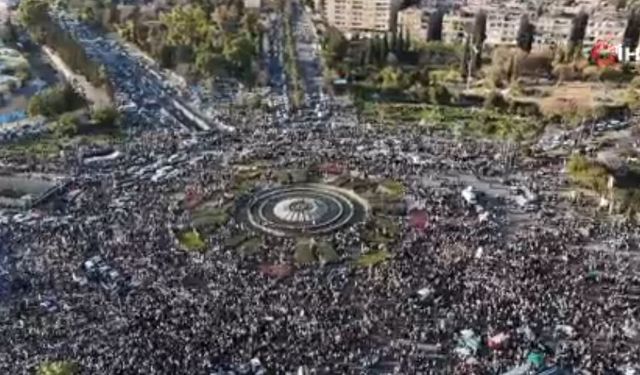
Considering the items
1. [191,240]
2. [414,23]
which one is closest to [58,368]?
[191,240]

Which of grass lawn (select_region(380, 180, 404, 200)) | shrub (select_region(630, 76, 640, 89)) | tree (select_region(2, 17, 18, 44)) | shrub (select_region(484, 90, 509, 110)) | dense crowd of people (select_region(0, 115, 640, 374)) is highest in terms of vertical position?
tree (select_region(2, 17, 18, 44))

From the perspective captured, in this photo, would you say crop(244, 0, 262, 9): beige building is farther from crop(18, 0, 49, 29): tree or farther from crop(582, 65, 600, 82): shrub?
crop(582, 65, 600, 82): shrub

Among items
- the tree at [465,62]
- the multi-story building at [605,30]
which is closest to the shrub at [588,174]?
the tree at [465,62]

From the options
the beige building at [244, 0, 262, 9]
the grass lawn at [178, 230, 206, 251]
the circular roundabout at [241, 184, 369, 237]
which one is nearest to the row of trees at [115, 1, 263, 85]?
the beige building at [244, 0, 262, 9]

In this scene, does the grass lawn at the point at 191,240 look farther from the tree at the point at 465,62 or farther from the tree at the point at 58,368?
the tree at the point at 465,62

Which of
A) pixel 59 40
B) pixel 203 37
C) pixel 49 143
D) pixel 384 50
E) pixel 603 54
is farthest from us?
pixel 59 40

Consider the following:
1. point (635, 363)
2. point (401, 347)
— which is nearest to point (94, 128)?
point (401, 347)

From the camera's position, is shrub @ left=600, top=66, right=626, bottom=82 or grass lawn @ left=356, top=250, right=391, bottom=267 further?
shrub @ left=600, top=66, right=626, bottom=82

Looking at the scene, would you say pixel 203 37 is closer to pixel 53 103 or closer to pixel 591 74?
pixel 53 103
